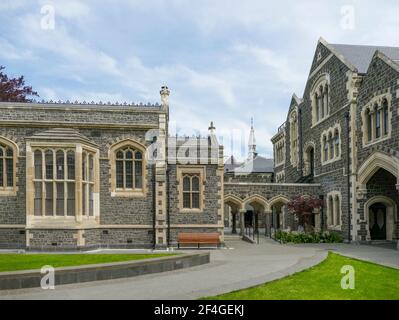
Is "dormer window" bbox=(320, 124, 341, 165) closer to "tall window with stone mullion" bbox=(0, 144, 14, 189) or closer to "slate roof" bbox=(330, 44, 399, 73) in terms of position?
"slate roof" bbox=(330, 44, 399, 73)

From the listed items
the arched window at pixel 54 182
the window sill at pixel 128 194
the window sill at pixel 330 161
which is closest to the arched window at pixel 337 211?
the window sill at pixel 330 161

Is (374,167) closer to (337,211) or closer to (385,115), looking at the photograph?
(385,115)

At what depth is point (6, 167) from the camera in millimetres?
20844

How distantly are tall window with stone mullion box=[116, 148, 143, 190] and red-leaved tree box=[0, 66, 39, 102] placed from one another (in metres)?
17.2

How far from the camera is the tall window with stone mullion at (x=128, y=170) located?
21625 millimetres

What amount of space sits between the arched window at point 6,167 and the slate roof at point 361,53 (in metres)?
18.6

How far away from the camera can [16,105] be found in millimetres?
21156

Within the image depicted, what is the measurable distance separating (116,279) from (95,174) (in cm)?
1011

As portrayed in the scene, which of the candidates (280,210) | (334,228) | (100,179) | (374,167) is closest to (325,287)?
(374,167)

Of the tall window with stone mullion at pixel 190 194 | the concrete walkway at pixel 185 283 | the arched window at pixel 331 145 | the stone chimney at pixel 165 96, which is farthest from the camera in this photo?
the arched window at pixel 331 145

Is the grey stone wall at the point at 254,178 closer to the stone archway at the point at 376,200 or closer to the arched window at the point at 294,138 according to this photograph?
the arched window at the point at 294,138

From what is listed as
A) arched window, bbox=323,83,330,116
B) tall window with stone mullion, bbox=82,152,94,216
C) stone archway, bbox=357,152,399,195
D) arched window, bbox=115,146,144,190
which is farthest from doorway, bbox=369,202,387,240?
tall window with stone mullion, bbox=82,152,94,216
